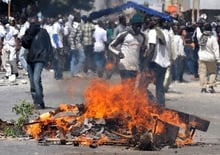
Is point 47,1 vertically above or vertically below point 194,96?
above

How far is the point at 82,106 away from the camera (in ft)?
32.1

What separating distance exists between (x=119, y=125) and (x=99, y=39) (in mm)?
13541

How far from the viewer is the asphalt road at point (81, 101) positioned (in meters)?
9.13

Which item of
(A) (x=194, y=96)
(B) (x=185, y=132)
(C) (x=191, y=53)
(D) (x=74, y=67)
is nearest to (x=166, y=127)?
(B) (x=185, y=132)

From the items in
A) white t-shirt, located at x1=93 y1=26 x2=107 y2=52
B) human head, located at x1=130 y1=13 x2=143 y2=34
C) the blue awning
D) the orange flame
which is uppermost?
the blue awning

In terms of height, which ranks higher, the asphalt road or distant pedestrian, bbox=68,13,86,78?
distant pedestrian, bbox=68,13,86,78

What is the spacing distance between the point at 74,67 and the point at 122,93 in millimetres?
12514

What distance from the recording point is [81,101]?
43.5ft

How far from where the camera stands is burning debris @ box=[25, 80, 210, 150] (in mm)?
9359

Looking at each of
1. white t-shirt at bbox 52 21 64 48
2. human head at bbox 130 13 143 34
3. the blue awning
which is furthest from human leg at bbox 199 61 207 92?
the blue awning

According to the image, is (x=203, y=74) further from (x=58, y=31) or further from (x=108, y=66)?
(x=58, y=31)

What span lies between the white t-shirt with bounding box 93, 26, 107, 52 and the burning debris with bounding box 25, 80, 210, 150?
12964 mm

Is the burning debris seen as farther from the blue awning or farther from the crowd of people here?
the blue awning

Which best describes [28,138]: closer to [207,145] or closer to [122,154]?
[122,154]
